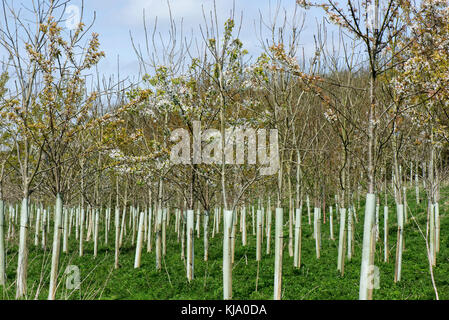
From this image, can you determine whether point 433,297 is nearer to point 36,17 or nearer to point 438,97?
point 438,97

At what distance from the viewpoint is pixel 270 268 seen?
1266 cm

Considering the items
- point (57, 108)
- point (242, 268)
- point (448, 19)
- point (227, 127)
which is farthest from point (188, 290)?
point (448, 19)

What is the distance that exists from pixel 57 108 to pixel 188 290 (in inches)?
226

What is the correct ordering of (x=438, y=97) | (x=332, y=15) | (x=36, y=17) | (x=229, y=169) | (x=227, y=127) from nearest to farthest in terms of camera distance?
(x=332, y=15), (x=438, y=97), (x=36, y=17), (x=227, y=127), (x=229, y=169)
